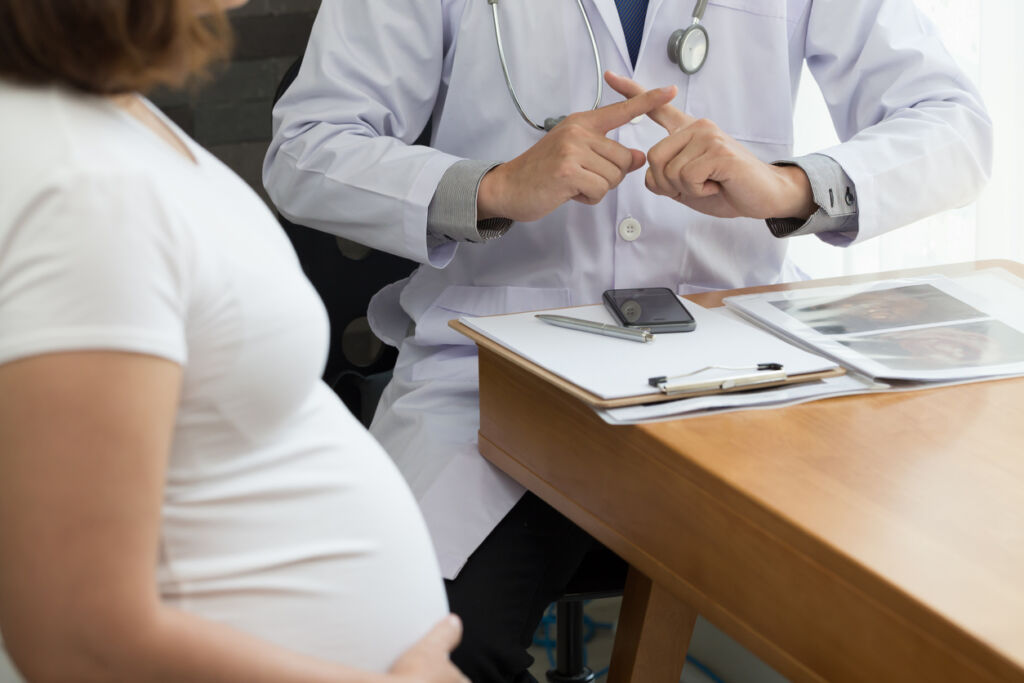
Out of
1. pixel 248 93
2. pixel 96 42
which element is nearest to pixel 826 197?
pixel 96 42

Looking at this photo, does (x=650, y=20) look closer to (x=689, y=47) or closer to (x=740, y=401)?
(x=689, y=47)

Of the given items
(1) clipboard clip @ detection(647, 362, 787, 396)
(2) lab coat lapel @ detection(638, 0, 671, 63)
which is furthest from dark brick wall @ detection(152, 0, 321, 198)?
(1) clipboard clip @ detection(647, 362, 787, 396)

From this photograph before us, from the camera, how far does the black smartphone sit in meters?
0.90

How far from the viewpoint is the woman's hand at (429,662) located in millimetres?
576

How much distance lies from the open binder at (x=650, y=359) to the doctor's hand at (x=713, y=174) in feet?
0.55

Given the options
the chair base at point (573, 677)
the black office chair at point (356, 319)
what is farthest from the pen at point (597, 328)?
the chair base at point (573, 677)

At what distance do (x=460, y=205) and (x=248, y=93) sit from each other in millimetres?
871

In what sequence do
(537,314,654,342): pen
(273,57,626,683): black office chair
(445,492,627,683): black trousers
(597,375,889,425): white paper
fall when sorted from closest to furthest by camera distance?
(597,375,889,425): white paper → (537,314,654,342): pen → (445,492,627,683): black trousers → (273,57,626,683): black office chair

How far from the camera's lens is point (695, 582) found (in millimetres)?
718

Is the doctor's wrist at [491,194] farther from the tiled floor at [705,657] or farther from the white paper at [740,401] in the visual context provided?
the tiled floor at [705,657]

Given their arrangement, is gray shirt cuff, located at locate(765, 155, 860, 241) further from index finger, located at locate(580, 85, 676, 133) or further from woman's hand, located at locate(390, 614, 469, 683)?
woman's hand, located at locate(390, 614, 469, 683)

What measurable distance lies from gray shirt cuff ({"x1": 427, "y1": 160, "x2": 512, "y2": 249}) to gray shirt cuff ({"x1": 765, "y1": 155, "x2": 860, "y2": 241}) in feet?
1.08

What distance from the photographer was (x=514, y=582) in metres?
1.04

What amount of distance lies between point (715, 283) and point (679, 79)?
0.25 m
